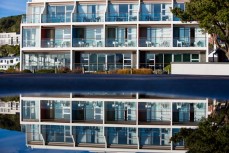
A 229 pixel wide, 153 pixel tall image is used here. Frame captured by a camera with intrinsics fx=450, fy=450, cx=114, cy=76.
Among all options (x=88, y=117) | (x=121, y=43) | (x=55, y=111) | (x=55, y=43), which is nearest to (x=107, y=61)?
(x=121, y=43)

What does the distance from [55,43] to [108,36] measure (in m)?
5.35

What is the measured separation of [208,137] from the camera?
6.38 meters

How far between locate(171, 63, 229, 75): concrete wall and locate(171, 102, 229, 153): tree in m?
27.4

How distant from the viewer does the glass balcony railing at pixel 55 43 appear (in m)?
44.7

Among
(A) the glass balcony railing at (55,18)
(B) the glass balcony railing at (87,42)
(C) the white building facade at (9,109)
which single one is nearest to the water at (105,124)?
(C) the white building facade at (9,109)

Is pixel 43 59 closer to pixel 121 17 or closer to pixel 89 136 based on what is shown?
pixel 121 17

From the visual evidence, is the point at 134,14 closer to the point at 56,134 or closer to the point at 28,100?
the point at 28,100

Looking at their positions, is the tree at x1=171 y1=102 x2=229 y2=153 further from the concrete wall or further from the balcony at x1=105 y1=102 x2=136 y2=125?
the concrete wall

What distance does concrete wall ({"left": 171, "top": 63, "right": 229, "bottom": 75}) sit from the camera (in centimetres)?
3509

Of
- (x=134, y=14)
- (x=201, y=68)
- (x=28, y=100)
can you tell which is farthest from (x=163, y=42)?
(x=28, y=100)

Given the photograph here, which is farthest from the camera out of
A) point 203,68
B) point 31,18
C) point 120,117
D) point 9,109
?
point 31,18

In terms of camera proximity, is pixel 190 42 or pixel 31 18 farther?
pixel 31 18

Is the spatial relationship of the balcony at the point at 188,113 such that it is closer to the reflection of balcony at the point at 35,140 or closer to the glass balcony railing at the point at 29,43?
the reflection of balcony at the point at 35,140

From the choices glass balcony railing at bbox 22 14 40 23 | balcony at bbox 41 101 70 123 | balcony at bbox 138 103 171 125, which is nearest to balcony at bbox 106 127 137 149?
balcony at bbox 138 103 171 125
